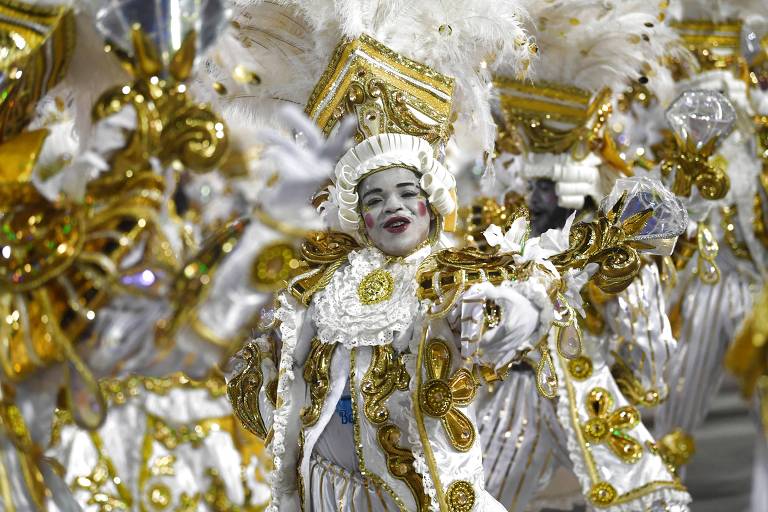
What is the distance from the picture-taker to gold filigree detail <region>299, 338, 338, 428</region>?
10.3 ft

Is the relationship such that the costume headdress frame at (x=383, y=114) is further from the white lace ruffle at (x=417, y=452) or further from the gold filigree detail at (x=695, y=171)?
the gold filigree detail at (x=695, y=171)

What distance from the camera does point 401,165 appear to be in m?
3.19

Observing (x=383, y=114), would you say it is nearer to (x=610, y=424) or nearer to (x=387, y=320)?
(x=387, y=320)

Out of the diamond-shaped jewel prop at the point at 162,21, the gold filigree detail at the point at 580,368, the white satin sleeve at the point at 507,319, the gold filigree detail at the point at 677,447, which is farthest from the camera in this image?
the gold filigree detail at the point at 677,447

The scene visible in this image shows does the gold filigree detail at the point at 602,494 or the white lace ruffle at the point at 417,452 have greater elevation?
the white lace ruffle at the point at 417,452

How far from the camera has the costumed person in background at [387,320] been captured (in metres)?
2.91

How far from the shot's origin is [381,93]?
10.6ft

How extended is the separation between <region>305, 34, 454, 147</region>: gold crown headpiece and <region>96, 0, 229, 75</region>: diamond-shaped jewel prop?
4.22 ft

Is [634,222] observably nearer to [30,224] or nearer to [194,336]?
[194,336]

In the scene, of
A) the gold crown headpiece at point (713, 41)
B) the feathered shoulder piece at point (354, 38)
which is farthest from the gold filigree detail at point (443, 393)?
the gold crown headpiece at point (713, 41)

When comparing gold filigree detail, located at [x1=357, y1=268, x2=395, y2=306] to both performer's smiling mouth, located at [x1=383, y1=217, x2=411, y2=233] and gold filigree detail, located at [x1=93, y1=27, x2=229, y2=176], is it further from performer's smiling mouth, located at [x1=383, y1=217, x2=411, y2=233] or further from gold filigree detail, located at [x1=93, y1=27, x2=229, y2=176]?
gold filigree detail, located at [x1=93, y1=27, x2=229, y2=176]

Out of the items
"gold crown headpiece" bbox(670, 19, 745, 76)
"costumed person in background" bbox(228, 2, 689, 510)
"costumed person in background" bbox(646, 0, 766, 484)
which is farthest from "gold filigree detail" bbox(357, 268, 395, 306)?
"gold crown headpiece" bbox(670, 19, 745, 76)

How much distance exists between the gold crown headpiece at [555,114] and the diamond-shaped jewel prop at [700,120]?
48cm

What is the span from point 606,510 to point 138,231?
8.70 feet
